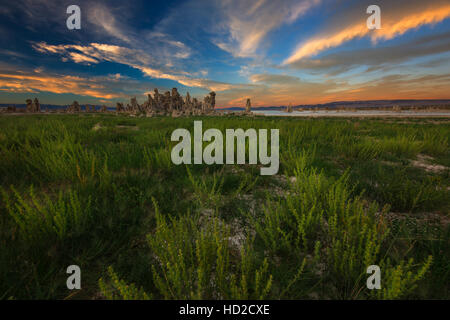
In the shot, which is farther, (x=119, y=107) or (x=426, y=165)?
(x=119, y=107)

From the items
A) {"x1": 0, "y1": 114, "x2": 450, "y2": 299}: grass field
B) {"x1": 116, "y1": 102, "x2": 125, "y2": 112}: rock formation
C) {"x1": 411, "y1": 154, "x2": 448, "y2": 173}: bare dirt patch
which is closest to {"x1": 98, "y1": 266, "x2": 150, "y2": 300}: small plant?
{"x1": 0, "y1": 114, "x2": 450, "y2": 299}: grass field

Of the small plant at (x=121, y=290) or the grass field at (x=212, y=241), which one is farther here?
the grass field at (x=212, y=241)

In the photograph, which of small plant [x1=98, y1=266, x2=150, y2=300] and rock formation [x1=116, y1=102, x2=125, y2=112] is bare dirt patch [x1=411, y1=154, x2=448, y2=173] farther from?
rock formation [x1=116, y1=102, x2=125, y2=112]

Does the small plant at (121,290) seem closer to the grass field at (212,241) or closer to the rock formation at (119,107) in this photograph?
the grass field at (212,241)

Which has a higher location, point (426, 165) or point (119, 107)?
point (119, 107)

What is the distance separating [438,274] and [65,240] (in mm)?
2925

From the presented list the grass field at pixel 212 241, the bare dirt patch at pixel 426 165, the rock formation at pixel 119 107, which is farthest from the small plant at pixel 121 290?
the rock formation at pixel 119 107

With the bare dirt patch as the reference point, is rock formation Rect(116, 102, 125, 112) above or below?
above

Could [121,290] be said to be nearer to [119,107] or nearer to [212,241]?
[212,241]

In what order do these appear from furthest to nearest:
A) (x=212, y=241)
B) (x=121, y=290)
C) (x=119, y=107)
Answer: (x=119, y=107) → (x=212, y=241) → (x=121, y=290)

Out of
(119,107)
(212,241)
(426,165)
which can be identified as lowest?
(212,241)

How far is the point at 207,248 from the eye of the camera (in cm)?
127

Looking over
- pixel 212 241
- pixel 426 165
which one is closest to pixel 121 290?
pixel 212 241
